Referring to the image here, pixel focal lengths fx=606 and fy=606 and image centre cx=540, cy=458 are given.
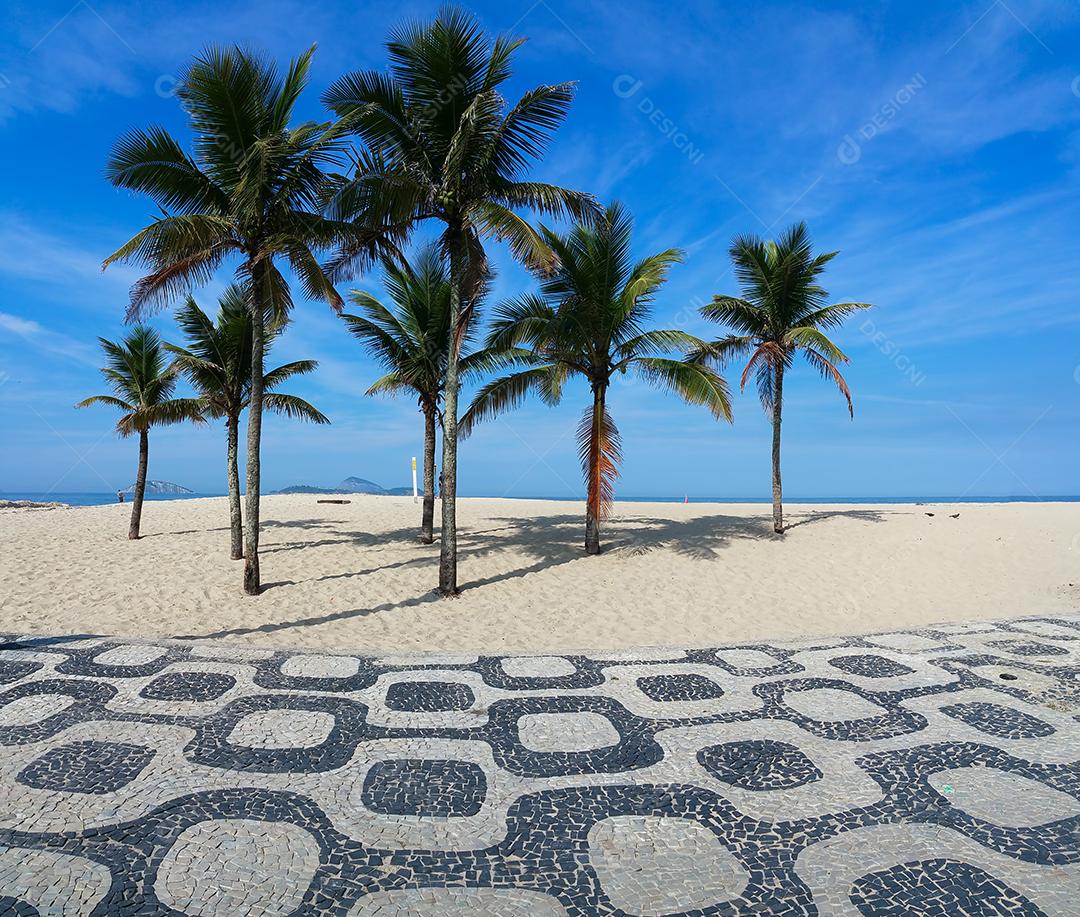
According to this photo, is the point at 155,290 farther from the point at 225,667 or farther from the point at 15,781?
the point at 15,781

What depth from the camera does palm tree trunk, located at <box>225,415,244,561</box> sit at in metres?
12.9

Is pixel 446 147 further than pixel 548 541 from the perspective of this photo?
No

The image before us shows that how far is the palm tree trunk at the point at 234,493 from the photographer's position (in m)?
12.9

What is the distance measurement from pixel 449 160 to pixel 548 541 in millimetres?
9378

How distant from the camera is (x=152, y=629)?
881cm

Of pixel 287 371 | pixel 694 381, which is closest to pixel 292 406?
pixel 287 371

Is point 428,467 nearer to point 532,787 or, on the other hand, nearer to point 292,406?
point 292,406

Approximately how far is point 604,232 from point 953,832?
38.7 ft

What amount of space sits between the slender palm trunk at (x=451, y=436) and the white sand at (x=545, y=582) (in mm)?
589

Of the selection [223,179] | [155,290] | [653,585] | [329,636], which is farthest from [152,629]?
[653,585]

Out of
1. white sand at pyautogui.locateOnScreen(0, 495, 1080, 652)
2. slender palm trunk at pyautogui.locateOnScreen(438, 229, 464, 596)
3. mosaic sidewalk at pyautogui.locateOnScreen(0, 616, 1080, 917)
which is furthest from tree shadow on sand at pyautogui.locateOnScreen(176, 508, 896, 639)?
mosaic sidewalk at pyautogui.locateOnScreen(0, 616, 1080, 917)

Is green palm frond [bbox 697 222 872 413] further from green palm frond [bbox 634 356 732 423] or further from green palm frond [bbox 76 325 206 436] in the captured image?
green palm frond [bbox 76 325 206 436]

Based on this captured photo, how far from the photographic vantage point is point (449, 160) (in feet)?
31.6

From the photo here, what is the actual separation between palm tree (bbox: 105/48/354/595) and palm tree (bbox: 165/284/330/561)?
9.88 ft
